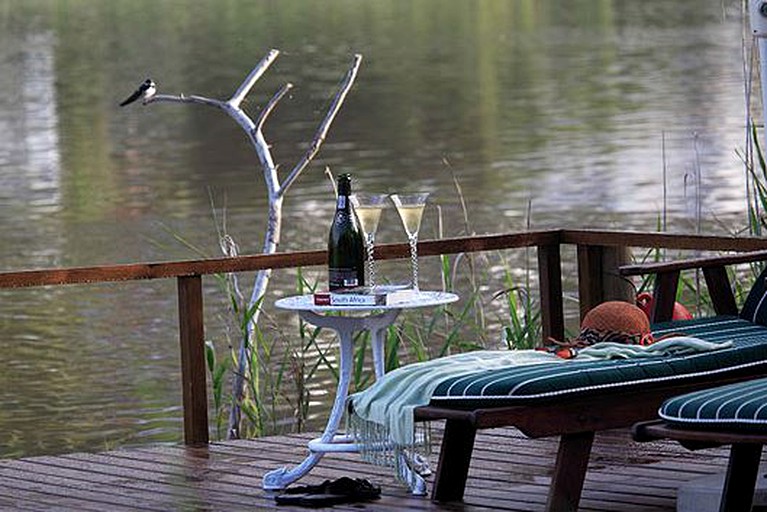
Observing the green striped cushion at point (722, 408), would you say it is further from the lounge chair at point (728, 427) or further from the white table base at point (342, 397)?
the white table base at point (342, 397)

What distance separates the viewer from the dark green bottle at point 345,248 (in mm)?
5191

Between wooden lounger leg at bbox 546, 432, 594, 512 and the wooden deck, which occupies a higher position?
wooden lounger leg at bbox 546, 432, 594, 512

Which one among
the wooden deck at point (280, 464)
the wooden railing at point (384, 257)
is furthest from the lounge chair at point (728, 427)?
the wooden railing at point (384, 257)

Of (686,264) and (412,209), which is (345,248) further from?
(686,264)

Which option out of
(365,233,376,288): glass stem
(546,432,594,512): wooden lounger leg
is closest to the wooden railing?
(365,233,376,288): glass stem

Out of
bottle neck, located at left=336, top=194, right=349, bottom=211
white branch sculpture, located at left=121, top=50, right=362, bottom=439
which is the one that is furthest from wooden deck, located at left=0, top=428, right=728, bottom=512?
white branch sculpture, located at left=121, top=50, right=362, bottom=439

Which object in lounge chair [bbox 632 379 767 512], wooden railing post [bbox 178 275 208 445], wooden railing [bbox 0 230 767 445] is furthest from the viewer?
wooden railing post [bbox 178 275 208 445]

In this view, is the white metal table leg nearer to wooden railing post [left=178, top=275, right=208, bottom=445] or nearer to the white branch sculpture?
A: wooden railing post [left=178, top=275, right=208, bottom=445]

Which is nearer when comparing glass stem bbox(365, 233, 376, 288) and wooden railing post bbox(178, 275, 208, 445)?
glass stem bbox(365, 233, 376, 288)

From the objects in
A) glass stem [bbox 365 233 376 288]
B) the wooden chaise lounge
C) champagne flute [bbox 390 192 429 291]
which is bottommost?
the wooden chaise lounge

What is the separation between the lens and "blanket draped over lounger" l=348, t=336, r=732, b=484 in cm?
470

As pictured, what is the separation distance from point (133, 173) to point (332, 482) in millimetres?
11016

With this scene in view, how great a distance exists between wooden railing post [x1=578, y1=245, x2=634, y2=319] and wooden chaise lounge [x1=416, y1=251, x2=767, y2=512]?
1383 millimetres

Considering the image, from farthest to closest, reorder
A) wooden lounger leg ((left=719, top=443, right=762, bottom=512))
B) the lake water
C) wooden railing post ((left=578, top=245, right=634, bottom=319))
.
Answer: the lake water → wooden railing post ((left=578, top=245, right=634, bottom=319)) → wooden lounger leg ((left=719, top=443, right=762, bottom=512))
